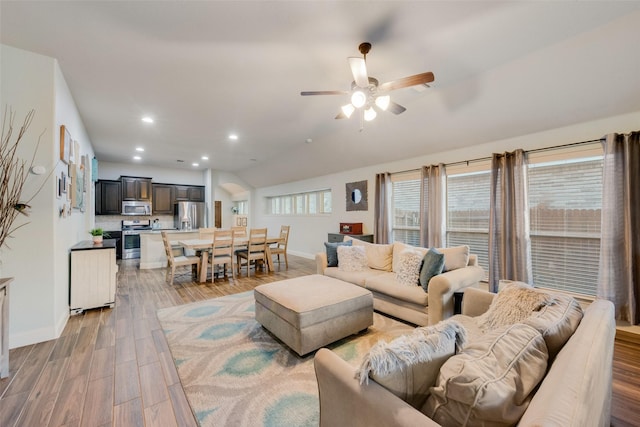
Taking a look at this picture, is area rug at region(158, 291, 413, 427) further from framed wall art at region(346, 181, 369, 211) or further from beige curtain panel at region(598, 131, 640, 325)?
framed wall art at region(346, 181, 369, 211)

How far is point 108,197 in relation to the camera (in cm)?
724

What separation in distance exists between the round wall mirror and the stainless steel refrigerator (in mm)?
5354

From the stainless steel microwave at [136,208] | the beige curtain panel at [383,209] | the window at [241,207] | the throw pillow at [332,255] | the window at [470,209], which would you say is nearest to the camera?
the throw pillow at [332,255]

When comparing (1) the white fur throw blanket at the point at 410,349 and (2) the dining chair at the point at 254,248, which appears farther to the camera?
(2) the dining chair at the point at 254,248

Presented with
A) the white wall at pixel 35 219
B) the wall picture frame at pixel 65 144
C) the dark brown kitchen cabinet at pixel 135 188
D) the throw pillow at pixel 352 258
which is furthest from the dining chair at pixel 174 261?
the dark brown kitchen cabinet at pixel 135 188

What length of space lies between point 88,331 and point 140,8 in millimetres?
3129

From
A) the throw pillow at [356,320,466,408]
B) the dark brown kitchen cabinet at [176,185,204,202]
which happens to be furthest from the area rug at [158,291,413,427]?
the dark brown kitchen cabinet at [176,185,204,202]

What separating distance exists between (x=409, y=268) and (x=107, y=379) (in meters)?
2.93

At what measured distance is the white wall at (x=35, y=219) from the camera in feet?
7.89

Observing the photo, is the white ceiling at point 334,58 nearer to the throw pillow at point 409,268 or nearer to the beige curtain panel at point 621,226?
the beige curtain panel at point 621,226

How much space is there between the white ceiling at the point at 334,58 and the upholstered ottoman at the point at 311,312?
2.30 m

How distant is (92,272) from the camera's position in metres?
3.28

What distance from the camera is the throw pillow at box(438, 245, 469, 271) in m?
2.96

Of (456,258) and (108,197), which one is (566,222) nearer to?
(456,258)
